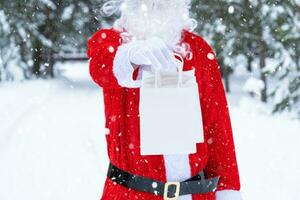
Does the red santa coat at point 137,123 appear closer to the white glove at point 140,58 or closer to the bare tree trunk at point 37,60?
the white glove at point 140,58

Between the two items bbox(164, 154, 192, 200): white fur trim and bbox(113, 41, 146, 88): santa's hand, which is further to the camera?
bbox(164, 154, 192, 200): white fur trim

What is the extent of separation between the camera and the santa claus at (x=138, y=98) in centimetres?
190

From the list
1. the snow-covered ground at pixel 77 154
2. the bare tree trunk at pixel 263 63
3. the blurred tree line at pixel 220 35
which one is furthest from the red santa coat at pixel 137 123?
the bare tree trunk at pixel 263 63

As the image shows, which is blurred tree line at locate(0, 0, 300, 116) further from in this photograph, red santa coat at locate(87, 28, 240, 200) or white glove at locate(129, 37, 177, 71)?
white glove at locate(129, 37, 177, 71)

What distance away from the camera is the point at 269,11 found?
43.5 feet

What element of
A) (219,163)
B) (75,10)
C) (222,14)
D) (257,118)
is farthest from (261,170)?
Result: (75,10)

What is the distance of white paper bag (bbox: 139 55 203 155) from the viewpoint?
72.0 inches

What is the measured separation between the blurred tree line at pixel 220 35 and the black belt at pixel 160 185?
7.70 metres

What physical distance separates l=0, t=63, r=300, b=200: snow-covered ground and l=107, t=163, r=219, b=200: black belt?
3.55 meters

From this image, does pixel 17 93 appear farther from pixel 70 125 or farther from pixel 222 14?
pixel 222 14

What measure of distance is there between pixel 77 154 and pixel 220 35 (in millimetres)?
8350

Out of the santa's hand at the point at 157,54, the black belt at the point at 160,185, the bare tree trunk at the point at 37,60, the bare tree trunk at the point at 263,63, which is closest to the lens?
the santa's hand at the point at 157,54

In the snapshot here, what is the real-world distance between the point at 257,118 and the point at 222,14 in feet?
20.5

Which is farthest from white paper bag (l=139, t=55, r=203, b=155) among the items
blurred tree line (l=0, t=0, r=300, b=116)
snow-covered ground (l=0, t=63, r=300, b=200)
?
blurred tree line (l=0, t=0, r=300, b=116)
